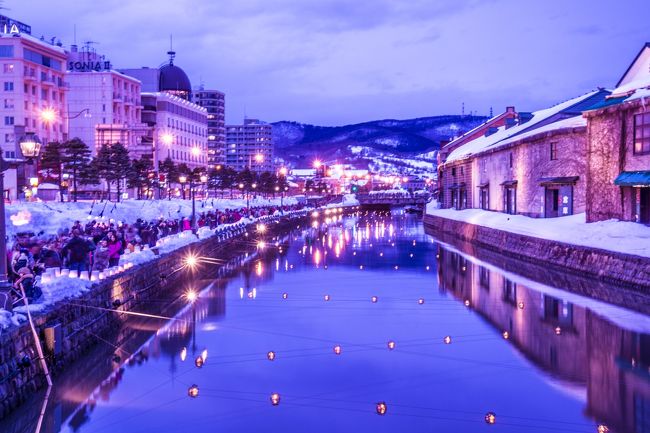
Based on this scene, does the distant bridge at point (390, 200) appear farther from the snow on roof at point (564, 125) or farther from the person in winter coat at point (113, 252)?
the person in winter coat at point (113, 252)

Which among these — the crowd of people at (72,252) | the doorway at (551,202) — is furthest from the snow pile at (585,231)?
the crowd of people at (72,252)

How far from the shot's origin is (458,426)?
485 inches

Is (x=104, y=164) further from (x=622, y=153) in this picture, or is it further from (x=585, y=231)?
(x=622, y=153)

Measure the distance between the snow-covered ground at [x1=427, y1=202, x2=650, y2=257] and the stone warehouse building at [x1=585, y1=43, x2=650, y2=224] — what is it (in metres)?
1.32

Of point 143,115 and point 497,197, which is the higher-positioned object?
point 143,115

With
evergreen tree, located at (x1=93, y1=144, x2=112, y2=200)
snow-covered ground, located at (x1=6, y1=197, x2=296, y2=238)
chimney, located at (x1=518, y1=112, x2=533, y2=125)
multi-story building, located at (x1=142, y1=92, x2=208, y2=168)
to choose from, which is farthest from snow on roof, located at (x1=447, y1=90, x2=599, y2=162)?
multi-story building, located at (x1=142, y1=92, x2=208, y2=168)

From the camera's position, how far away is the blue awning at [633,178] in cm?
3072

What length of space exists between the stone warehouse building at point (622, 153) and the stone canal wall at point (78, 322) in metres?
21.5

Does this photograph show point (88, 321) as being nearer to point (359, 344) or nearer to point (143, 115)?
point (359, 344)

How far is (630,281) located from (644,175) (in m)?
7.05

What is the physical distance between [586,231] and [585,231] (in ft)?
0.41

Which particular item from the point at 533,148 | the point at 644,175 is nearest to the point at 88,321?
the point at 644,175

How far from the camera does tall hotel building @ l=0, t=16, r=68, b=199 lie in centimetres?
8600

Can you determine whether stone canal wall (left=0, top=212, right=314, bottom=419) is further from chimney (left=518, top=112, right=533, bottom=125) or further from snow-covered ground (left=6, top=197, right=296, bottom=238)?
chimney (left=518, top=112, right=533, bottom=125)
